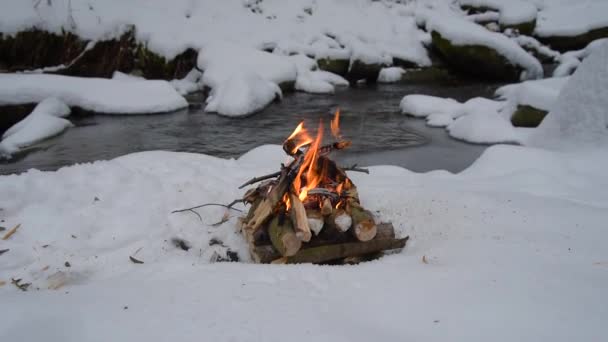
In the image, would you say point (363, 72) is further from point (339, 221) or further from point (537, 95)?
point (339, 221)

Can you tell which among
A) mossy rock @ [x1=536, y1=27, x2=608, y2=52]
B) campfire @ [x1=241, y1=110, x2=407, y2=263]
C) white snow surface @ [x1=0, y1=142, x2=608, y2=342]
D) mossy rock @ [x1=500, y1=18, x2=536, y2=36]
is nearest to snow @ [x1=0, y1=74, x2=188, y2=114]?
white snow surface @ [x1=0, y1=142, x2=608, y2=342]

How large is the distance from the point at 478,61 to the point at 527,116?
22.0 feet

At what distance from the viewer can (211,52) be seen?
13055mm

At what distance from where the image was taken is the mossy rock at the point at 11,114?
848cm

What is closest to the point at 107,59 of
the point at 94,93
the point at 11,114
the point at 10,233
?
the point at 94,93

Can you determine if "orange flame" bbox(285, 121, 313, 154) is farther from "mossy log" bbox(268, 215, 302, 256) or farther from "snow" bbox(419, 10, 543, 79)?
"snow" bbox(419, 10, 543, 79)

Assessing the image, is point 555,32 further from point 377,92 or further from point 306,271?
point 306,271

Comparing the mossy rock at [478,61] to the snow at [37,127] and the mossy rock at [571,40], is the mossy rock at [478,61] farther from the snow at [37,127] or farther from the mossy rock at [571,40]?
the snow at [37,127]

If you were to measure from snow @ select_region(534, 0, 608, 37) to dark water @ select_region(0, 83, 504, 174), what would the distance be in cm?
1214

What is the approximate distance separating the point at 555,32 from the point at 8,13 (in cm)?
2149

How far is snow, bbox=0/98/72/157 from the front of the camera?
7.20 meters

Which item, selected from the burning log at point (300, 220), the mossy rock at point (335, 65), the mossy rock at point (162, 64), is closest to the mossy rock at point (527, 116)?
the burning log at point (300, 220)

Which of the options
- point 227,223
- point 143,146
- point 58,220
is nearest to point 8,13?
point 143,146

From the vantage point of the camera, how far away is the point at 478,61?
47.4 ft
